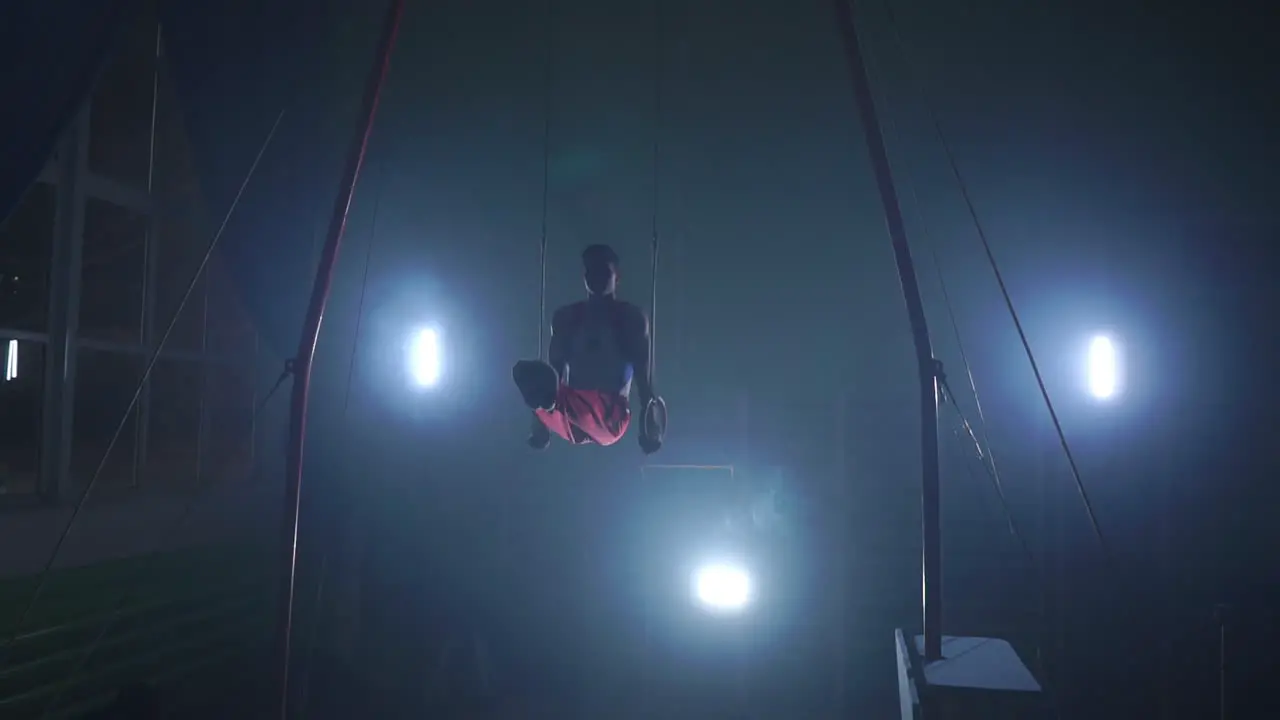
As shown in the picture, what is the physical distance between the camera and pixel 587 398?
11.8 ft

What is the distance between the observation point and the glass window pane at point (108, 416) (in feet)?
15.1

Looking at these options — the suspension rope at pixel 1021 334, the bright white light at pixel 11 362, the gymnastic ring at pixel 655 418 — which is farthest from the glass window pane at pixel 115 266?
the suspension rope at pixel 1021 334

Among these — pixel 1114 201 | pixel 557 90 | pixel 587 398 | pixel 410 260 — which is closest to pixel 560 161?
pixel 557 90

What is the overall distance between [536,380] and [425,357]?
3562mm

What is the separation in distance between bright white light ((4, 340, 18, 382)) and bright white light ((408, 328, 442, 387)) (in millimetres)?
2673

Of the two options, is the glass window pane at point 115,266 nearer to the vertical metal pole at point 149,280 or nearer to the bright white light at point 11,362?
the vertical metal pole at point 149,280

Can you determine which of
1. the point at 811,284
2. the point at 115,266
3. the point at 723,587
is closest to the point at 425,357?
the point at 115,266

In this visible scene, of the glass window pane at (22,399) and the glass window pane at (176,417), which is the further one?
the glass window pane at (176,417)

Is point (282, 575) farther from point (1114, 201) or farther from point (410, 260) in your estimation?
point (1114, 201)

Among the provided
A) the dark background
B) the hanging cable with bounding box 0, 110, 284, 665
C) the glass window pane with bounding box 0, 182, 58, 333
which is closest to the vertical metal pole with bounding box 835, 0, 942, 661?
the dark background

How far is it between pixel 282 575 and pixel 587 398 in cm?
154

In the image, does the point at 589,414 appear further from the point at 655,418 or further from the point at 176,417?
the point at 176,417

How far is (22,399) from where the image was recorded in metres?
4.23

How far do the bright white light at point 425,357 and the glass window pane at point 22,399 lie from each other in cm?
253
